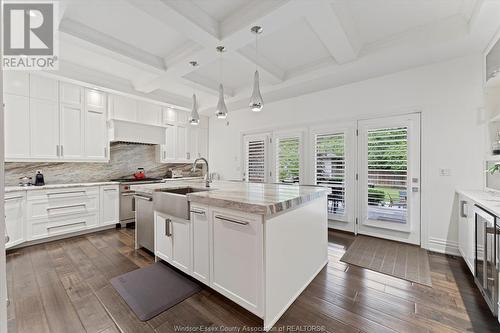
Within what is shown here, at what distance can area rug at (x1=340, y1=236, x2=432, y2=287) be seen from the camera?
94.9 inches

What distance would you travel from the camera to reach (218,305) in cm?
192

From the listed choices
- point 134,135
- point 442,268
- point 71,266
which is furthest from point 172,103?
point 442,268

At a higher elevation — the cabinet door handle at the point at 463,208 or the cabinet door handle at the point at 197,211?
the cabinet door handle at the point at 197,211

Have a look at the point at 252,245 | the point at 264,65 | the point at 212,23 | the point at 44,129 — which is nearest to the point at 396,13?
the point at 264,65

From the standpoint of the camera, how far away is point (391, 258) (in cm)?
278

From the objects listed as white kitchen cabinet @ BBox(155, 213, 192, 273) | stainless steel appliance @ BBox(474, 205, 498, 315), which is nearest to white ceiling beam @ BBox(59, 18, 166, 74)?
white kitchen cabinet @ BBox(155, 213, 192, 273)

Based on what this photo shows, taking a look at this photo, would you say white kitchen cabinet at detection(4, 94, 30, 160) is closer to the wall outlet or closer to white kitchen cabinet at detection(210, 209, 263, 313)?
white kitchen cabinet at detection(210, 209, 263, 313)

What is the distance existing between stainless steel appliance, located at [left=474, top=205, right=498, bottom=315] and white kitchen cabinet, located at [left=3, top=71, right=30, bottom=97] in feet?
19.3

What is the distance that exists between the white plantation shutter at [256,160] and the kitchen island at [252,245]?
2665 mm

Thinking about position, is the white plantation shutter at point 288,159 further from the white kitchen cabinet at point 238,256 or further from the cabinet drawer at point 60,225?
the cabinet drawer at point 60,225

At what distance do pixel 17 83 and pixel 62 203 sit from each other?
195cm

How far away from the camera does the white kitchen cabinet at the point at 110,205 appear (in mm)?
3989

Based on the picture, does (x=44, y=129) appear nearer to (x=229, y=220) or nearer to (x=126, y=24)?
(x=126, y=24)
